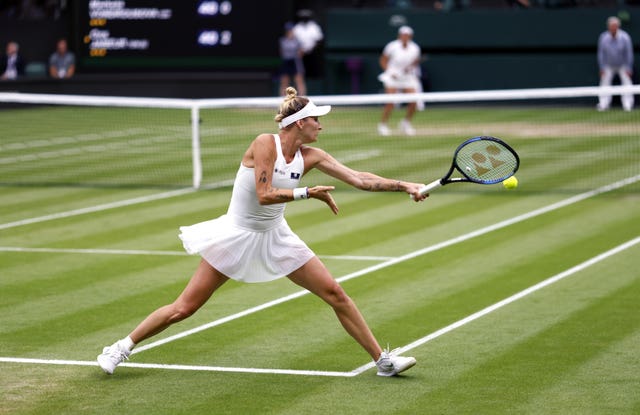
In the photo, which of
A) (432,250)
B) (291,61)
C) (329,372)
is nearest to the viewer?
(329,372)

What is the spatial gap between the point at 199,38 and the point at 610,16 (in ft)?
35.6

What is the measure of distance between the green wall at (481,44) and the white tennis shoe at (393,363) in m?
25.9

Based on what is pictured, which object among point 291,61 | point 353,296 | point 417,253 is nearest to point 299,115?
point 353,296

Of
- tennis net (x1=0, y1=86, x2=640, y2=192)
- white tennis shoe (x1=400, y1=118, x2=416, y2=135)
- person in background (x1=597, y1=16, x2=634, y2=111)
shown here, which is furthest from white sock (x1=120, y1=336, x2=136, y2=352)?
person in background (x1=597, y1=16, x2=634, y2=111)

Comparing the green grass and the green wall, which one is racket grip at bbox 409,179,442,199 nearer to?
the green grass

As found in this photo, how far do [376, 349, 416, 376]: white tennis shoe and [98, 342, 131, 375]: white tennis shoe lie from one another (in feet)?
5.73

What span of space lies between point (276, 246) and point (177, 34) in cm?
2278

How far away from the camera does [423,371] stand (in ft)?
29.5

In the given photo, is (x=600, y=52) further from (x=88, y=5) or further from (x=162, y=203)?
(x=162, y=203)

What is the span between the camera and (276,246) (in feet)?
28.7

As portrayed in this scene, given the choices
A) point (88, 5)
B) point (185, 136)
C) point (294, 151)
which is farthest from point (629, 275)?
point (88, 5)

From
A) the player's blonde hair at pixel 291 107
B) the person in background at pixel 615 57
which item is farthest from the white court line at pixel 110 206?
the person in background at pixel 615 57

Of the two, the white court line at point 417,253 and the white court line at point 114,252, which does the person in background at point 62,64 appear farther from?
the white court line at point 114,252

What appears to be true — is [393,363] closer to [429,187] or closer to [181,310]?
[429,187]
